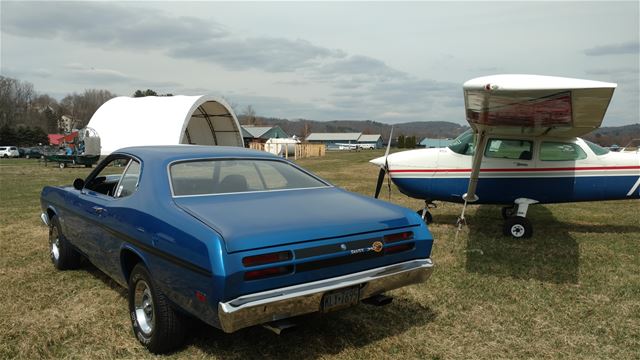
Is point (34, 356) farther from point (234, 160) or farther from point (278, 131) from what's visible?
point (278, 131)

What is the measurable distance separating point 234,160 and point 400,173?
5168mm

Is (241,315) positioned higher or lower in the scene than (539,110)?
lower

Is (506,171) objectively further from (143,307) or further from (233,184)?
(143,307)

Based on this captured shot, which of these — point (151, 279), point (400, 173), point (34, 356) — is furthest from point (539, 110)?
point (34, 356)

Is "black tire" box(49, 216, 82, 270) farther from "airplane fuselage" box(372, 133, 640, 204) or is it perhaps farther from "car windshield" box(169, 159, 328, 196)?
"airplane fuselage" box(372, 133, 640, 204)

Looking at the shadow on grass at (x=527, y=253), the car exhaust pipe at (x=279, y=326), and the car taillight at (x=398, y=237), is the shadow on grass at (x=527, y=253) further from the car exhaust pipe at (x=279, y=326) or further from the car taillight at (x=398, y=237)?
the car exhaust pipe at (x=279, y=326)

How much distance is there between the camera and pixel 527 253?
22.1 ft

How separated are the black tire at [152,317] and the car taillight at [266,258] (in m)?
0.91

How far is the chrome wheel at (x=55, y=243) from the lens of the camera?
5.58 meters

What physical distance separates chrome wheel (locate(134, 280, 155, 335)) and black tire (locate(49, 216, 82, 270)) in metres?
2.30

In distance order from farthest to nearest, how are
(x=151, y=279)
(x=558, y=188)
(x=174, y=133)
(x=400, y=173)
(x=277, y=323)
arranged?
1. (x=174, y=133)
2. (x=400, y=173)
3. (x=558, y=188)
4. (x=151, y=279)
5. (x=277, y=323)

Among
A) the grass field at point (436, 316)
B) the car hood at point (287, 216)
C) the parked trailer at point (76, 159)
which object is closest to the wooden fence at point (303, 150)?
the parked trailer at point (76, 159)

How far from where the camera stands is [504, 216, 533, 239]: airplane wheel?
25.3ft

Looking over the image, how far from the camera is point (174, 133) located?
22047 mm
